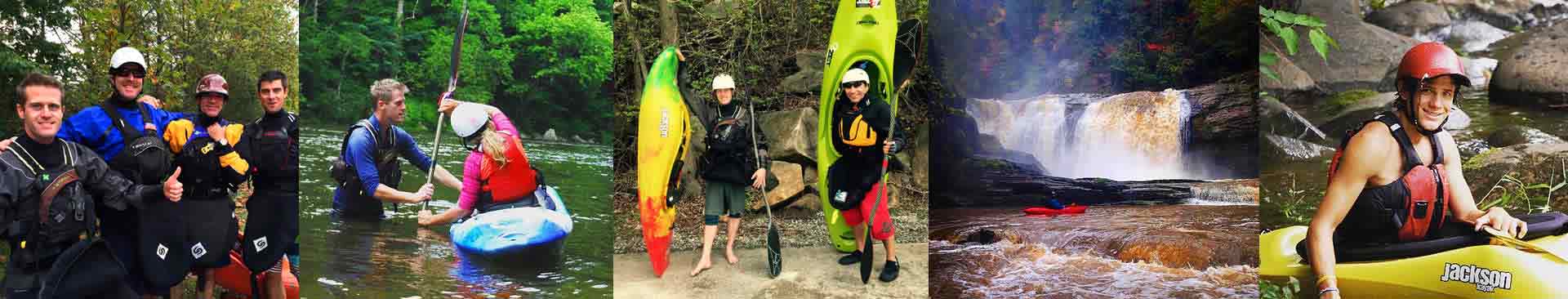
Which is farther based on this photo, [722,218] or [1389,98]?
[722,218]

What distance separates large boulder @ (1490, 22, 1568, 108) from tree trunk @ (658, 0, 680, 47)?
146 inches

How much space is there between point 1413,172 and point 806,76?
281cm

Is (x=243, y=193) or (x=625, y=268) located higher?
(x=243, y=193)

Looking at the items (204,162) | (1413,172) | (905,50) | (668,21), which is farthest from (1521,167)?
(204,162)

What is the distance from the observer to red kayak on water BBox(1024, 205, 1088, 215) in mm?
4871

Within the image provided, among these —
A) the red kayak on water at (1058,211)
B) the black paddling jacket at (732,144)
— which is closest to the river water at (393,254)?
the black paddling jacket at (732,144)

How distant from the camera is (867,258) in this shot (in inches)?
185

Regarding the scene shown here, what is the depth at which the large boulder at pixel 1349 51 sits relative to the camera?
4.32 m

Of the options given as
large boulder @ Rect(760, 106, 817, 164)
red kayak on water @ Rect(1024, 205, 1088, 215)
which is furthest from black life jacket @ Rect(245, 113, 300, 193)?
red kayak on water @ Rect(1024, 205, 1088, 215)

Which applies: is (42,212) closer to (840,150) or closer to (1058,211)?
(840,150)

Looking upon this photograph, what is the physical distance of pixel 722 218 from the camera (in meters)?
4.92

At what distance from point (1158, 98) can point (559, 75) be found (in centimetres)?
278

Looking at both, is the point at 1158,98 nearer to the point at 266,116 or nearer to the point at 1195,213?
the point at 1195,213

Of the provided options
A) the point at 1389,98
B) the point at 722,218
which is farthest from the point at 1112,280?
the point at 722,218
